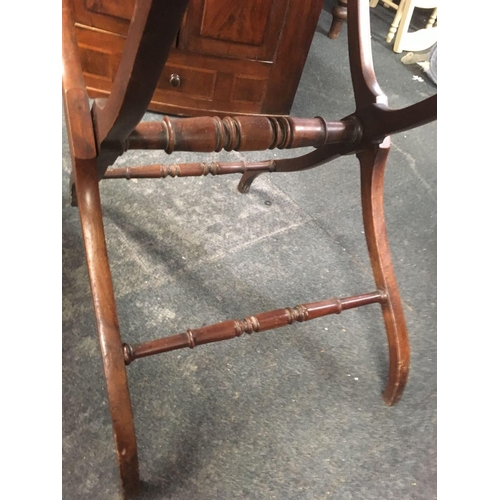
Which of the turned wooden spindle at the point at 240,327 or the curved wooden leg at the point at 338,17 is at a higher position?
the curved wooden leg at the point at 338,17

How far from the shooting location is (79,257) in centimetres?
104

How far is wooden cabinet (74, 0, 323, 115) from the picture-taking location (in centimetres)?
125

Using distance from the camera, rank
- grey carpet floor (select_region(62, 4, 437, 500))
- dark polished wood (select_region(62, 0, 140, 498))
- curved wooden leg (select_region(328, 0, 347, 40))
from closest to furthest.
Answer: dark polished wood (select_region(62, 0, 140, 498)) → grey carpet floor (select_region(62, 4, 437, 500)) → curved wooden leg (select_region(328, 0, 347, 40))

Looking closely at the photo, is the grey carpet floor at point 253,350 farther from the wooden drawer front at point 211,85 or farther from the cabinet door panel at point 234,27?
the cabinet door panel at point 234,27

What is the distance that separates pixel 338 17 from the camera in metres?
2.00

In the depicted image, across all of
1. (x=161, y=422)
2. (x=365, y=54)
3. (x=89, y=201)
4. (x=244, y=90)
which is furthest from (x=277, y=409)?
(x=244, y=90)

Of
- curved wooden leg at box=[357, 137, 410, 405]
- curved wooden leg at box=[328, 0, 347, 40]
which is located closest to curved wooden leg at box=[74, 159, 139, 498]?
curved wooden leg at box=[357, 137, 410, 405]

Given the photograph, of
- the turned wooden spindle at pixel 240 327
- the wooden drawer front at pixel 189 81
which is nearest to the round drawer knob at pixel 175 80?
the wooden drawer front at pixel 189 81

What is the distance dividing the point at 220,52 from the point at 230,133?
75cm

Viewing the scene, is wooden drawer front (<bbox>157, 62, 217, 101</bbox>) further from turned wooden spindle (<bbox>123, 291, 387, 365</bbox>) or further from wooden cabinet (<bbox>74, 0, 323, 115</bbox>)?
turned wooden spindle (<bbox>123, 291, 387, 365</bbox>)

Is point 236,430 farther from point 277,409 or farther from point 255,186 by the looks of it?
point 255,186

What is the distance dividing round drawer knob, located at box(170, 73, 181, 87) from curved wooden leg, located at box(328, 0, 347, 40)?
98 centimetres

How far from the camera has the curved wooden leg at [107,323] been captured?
64 cm

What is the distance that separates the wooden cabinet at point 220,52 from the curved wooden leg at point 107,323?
0.75 m
